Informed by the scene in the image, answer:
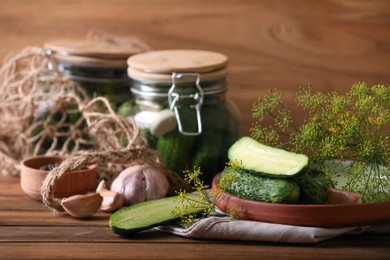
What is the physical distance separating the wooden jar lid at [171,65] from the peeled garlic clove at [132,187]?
0.20m

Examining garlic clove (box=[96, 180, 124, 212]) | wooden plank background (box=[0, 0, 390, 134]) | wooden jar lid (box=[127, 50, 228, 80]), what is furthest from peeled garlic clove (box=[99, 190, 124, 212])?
wooden plank background (box=[0, 0, 390, 134])

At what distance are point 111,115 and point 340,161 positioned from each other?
44 centimetres

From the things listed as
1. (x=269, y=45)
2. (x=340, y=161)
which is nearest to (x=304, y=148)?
(x=340, y=161)

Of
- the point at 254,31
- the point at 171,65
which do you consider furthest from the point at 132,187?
the point at 254,31

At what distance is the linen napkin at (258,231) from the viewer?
42.5 inches

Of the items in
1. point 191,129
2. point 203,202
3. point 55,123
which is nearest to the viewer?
point 203,202

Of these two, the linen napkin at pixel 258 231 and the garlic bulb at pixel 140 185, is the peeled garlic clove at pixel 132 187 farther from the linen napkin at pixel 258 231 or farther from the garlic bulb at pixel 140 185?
the linen napkin at pixel 258 231

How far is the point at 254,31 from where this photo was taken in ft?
5.95

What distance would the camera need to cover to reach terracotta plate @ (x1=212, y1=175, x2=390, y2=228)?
1.08m

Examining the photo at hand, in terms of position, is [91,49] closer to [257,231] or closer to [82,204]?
[82,204]

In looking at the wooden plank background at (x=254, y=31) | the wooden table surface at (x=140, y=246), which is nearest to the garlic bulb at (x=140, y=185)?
the wooden table surface at (x=140, y=246)

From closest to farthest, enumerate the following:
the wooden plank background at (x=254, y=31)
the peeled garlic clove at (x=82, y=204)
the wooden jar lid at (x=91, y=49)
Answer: the peeled garlic clove at (x=82, y=204) < the wooden jar lid at (x=91, y=49) < the wooden plank background at (x=254, y=31)

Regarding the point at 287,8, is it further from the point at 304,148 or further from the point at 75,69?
the point at 304,148

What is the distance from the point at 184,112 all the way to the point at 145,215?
28 cm
